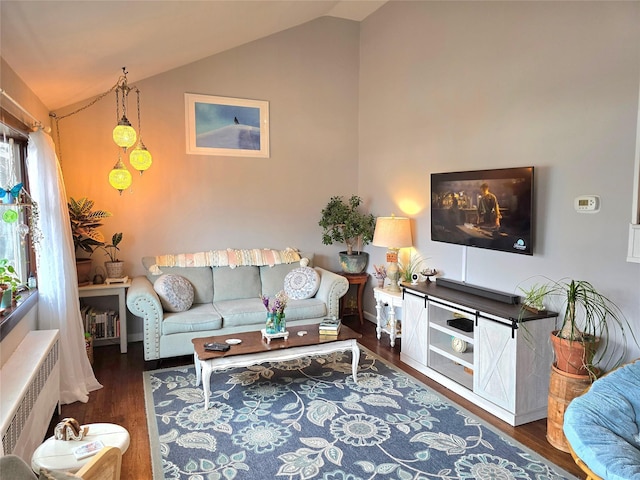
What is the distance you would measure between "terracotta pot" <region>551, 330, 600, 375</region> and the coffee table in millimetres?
1474

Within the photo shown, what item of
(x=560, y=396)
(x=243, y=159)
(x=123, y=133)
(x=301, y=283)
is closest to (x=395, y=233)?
(x=301, y=283)

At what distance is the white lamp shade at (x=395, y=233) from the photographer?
178 inches

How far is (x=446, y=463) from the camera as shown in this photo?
2.53 meters

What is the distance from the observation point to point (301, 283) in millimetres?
4676

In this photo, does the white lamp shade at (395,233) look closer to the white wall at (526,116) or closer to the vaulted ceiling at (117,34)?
the white wall at (526,116)

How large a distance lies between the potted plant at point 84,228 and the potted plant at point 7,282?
3.18 feet

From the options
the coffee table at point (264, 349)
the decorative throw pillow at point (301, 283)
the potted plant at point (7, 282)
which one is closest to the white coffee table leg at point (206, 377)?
the coffee table at point (264, 349)

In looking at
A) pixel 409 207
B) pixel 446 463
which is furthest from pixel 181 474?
pixel 409 207

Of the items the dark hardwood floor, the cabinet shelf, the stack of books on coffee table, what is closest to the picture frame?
the dark hardwood floor

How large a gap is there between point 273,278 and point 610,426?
11.2 feet

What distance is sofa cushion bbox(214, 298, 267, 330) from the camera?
163 inches

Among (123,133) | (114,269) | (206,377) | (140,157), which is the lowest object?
(206,377)

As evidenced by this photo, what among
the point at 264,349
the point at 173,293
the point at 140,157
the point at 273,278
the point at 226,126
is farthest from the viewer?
the point at 226,126

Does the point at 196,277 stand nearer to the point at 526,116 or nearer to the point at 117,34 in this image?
the point at 117,34
